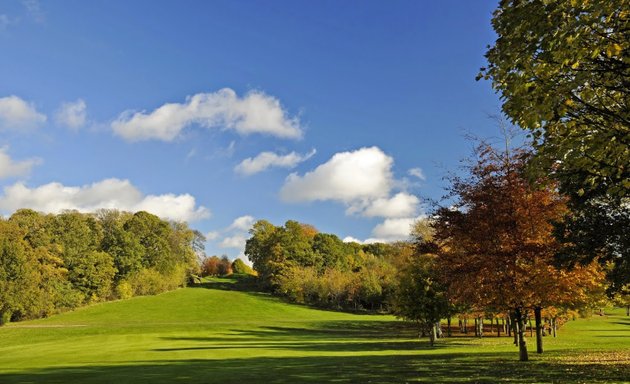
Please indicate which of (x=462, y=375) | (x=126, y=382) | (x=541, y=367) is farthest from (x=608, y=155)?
(x=126, y=382)

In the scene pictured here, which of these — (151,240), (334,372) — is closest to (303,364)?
(334,372)

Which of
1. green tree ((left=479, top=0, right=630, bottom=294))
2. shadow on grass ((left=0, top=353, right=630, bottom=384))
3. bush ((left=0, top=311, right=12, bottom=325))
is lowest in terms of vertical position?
bush ((left=0, top=311, right=12, bottom=325))

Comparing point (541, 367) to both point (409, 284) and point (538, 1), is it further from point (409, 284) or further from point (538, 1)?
point (409, 284)

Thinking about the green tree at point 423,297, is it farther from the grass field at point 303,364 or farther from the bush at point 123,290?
the bush at point 123,290

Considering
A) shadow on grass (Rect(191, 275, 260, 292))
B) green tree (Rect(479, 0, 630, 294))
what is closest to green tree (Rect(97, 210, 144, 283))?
shadow on grass (Rect(191, 275, 260, 292))

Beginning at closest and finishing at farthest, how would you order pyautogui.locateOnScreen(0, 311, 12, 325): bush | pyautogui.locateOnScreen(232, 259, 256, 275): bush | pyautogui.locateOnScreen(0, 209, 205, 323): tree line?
pyautogui.locateOnScreen(0, 311, 12, 325): bush → pyautogui.locateOnScreen(0, 209, 205, 323): tree line → pyautogui.locateOnScreen(232, 259, 256, 275): bush

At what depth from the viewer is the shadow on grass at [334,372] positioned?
53.7 ft

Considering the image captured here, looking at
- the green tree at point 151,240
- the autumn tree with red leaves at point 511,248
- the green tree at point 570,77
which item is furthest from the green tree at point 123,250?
the green tree at point 570,77

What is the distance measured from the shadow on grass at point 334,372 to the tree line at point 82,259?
53.5 meters

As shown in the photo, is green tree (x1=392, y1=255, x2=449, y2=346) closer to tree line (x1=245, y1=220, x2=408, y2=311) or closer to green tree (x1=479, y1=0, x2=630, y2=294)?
green tree (x1=479, y1=0, x2=630, y2=294)

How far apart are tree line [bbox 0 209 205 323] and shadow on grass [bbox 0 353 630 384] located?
176 ft

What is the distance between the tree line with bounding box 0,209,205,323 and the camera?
68750 millimetres

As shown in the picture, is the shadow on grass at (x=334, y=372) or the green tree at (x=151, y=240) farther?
the green tree at (x=151, y=240)

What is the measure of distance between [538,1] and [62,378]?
23.3 m
